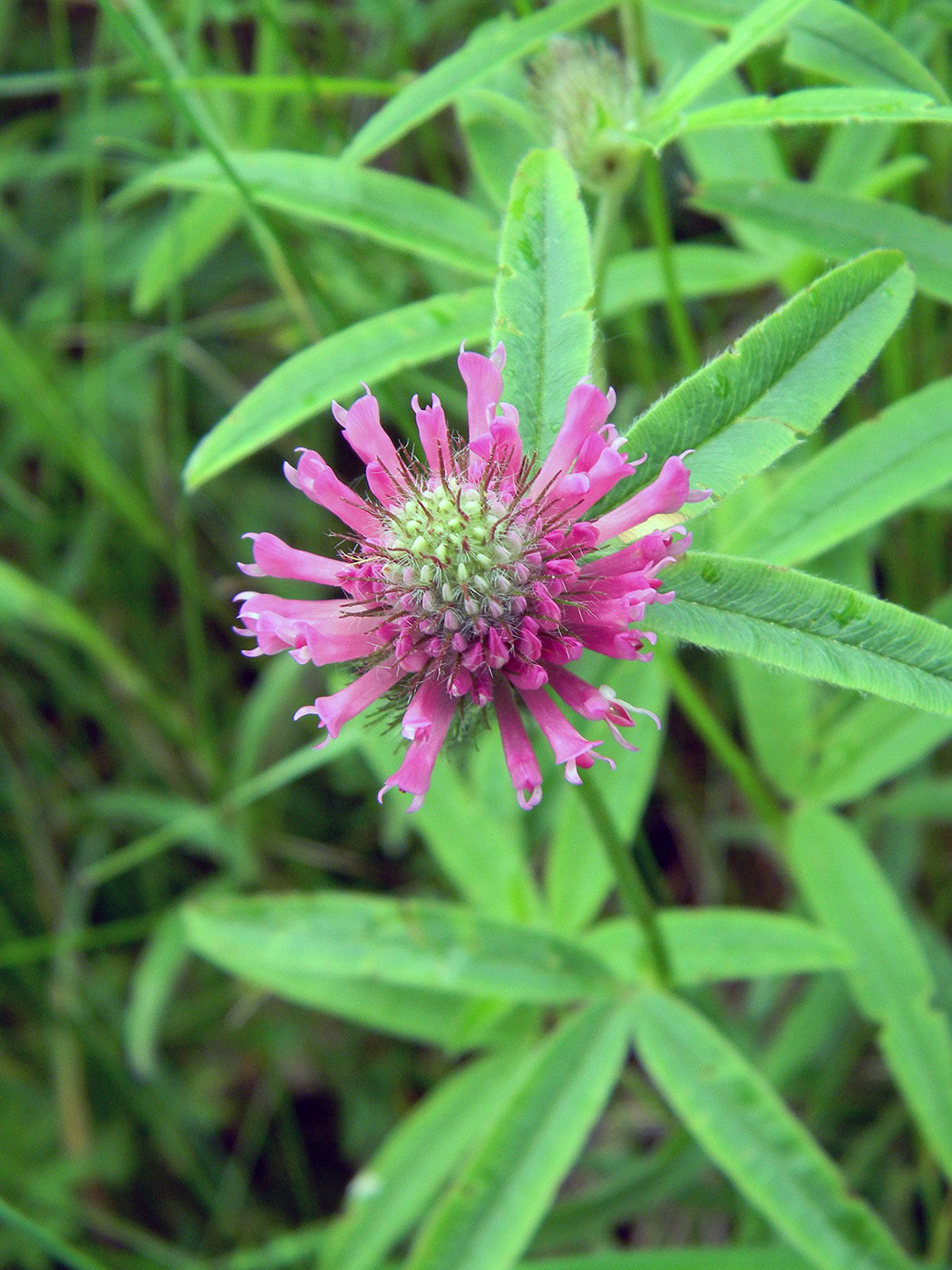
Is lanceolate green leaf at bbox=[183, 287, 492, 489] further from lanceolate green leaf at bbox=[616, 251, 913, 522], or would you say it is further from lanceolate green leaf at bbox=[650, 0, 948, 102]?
lanceolate green leaf at bbox=[650, 0, 948, 102]

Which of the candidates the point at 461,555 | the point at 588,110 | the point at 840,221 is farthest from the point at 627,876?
the point at 588,110

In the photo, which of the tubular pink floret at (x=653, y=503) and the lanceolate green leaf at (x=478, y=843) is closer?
the tubular pink floret at (x=653, y=503)

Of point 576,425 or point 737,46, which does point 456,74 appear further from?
point 576,425

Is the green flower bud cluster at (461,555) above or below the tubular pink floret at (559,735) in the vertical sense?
above

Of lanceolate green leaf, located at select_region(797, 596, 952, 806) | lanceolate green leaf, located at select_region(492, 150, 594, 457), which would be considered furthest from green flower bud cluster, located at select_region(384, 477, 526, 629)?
lanceolate green leaf, located at select_region(797, 596, 952, 806)

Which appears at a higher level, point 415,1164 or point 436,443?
point 436,443

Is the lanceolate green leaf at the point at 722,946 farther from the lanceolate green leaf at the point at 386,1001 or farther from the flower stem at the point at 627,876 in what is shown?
the lanceolate green leaf at the point at 386,1001

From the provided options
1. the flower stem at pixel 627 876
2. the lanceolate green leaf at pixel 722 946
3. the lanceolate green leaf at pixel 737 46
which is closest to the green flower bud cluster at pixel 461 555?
the flower stem at pixel 627 876
